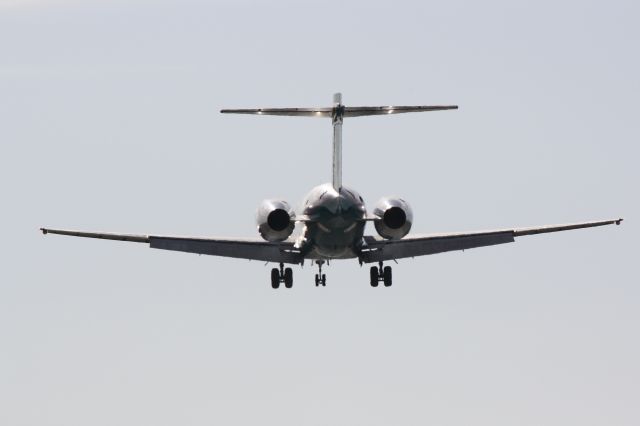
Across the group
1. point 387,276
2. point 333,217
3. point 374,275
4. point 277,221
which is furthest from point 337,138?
point 387,276

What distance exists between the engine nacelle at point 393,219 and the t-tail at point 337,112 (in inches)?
82.1

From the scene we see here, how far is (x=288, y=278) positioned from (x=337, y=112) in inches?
306

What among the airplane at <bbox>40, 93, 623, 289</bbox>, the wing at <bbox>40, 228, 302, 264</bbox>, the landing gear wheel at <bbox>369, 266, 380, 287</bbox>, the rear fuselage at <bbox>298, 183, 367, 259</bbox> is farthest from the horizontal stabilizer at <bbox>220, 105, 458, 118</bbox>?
the landing gear wheel at <bbox>369, 266, 380, 287</bbox>

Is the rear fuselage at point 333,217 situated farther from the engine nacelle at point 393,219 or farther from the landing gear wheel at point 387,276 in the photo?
the landing gear wheel at point 387,276

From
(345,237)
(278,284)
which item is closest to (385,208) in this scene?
(345,237)

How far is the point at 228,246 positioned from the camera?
66.4 meters

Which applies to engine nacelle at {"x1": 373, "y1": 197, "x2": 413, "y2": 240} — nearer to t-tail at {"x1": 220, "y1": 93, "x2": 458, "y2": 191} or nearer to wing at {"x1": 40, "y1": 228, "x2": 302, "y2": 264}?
t-tail at {"x1": 220, "y1": 93, "x2": 458, "y2": 191}

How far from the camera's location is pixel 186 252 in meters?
65.8

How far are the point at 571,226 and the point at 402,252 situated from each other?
7.17m

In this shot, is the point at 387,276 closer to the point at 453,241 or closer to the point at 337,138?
the point at 453,241

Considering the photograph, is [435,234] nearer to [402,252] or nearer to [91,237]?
[402,252]

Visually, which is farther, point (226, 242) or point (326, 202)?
point (226, 242)

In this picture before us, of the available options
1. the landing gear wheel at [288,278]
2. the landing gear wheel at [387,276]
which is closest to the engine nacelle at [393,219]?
the landing gear wheel at [387,276]

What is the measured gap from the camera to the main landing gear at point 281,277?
219 ft
